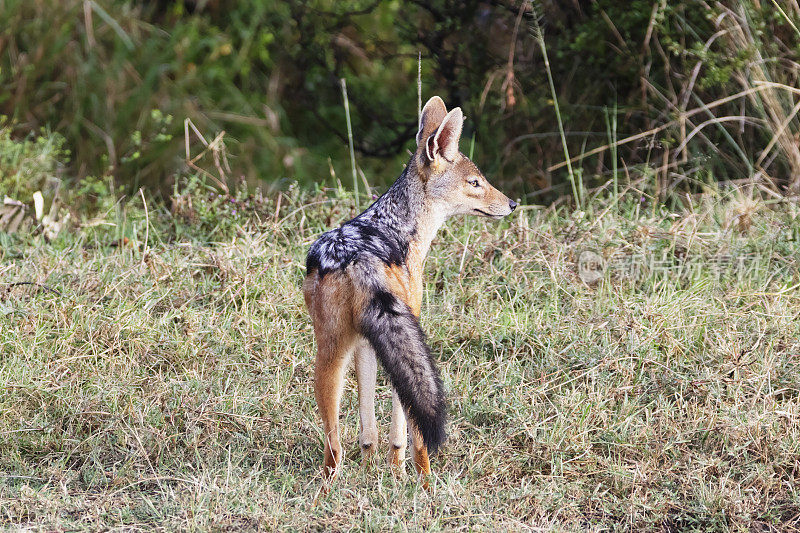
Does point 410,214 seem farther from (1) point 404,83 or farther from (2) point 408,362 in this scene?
(1) point 404,83

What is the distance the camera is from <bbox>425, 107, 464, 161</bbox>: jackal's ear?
4180mm

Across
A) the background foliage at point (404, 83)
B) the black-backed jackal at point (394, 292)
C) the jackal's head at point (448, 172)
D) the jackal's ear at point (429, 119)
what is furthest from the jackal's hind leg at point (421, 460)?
the background foliage at point (404, 83)

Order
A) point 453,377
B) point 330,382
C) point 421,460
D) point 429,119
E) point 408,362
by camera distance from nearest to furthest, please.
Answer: point 408,362 < point 330,382 < point 421,460 < point 429,119 < point 453,377

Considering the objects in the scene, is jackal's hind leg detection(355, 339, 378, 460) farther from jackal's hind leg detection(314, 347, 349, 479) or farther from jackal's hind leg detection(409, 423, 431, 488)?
jackal's hind leg detection(409, 423, 431, 488)

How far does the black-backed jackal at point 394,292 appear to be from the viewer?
11.1 ft

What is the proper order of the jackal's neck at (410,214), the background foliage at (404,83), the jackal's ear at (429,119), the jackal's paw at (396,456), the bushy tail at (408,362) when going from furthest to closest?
the background foliage at (404,83) → the jackal's ear at (429,119) → the jackal's neck at (410,214) → the jackal's paw at (396,456) → the bushy tail at (408,362)

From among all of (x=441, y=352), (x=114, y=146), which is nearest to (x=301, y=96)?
(x=114, y=146)

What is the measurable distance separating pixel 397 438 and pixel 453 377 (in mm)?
926

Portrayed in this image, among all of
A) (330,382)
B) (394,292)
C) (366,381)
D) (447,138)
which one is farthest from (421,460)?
(447,138)

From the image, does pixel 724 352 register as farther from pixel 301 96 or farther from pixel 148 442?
pixel 301 96

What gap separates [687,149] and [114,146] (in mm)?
4607

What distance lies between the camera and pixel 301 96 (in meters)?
8.68

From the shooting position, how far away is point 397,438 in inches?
150

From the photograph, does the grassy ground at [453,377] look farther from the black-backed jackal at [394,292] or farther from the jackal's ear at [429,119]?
the jackal's ear at [429,119]
